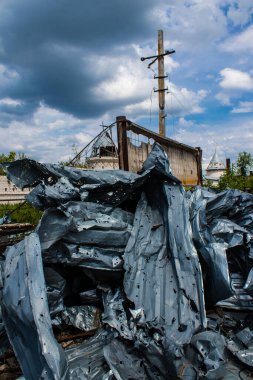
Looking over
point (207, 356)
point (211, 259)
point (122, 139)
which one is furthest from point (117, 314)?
point (122, 139)

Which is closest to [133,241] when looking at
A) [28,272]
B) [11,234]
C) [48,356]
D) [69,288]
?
[69,288]

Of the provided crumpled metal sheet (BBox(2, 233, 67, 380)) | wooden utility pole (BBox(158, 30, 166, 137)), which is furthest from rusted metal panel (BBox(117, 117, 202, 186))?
wooden utility pole (BBox(158, 30, 166, 137))

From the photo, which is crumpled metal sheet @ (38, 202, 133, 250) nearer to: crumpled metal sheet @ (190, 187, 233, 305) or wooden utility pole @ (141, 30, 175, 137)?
crumpled metal sheet @ (190, 187, 233, 305)

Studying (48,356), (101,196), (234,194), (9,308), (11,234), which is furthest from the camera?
(11,234)

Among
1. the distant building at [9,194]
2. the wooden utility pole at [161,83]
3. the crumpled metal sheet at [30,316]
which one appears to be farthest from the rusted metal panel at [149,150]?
the distant building at [9,194]

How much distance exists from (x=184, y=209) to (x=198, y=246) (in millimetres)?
387

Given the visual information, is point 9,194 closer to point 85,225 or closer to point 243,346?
point 85,225

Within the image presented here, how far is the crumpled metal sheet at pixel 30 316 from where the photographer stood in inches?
91.0

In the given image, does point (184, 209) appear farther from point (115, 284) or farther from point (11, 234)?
point (11, 234)

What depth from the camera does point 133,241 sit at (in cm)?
342

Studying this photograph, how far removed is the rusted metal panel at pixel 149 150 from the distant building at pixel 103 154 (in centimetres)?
46

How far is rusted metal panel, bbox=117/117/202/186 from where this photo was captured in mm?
4988

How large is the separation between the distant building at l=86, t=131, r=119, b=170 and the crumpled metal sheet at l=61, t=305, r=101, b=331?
2.64 metres

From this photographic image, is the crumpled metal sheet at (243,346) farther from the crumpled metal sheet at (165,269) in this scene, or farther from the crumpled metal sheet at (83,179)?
the crumpled metal sheet at (83,179)
